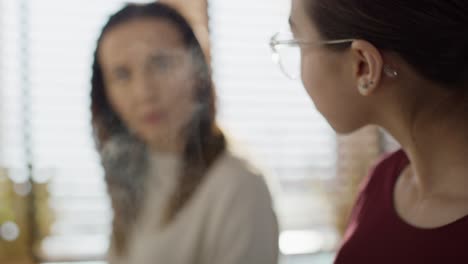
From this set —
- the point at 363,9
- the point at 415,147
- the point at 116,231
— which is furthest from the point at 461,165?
the point at 116,231

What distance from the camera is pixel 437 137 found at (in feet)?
2.06

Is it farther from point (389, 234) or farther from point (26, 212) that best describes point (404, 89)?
point (26, 212)

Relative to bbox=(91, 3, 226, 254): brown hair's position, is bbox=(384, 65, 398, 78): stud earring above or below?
above

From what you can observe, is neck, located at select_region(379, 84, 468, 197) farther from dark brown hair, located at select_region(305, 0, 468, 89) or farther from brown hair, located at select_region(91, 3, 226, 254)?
brown hair, located at select_region(91, 3, 226, 254)

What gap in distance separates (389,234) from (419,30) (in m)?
0.23

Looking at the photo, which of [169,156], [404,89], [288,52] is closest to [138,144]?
[169,156]

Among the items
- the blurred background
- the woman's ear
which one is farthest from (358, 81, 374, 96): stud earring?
the blurred background

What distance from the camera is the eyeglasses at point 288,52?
66 cm

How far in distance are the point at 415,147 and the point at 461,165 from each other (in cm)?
5

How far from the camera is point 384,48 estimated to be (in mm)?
592

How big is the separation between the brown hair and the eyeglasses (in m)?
0.09

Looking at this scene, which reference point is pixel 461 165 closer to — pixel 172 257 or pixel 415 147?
pixel 415 147

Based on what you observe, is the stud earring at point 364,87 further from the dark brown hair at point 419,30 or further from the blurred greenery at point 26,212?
the blurred greenery at point 26,212

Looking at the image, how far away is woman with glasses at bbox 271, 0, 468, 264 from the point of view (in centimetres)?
58
